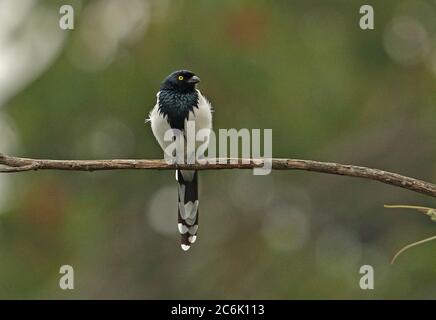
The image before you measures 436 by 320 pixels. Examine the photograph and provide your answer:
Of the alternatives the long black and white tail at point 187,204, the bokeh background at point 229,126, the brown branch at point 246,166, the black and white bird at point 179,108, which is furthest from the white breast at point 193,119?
the bokeh background at point 229,126

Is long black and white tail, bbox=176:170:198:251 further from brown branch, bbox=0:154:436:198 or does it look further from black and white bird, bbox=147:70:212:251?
brown branch, bbox=0:154:436:198

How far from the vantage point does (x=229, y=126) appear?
9641 millimetres

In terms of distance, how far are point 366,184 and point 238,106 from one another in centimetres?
209

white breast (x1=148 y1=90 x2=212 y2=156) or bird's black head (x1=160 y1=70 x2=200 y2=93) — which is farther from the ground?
bird's black head (x1=160 y1=70 x2=200 y2=93)

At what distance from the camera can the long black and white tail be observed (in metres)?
6.35

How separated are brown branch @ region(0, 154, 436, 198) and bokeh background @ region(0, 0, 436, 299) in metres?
5.05

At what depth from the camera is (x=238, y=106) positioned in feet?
32.7

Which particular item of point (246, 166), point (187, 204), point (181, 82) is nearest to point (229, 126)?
point (187, 204)

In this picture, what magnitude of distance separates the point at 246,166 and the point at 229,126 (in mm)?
5163

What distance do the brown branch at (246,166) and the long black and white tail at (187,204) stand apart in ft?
5.69

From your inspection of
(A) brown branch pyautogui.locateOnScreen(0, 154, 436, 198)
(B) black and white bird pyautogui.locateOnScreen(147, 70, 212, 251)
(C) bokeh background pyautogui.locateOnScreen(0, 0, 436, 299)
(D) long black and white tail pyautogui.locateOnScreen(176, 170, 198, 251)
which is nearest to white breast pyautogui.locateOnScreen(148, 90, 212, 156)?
(B) black and white bird pyautogui.locateOnScreen(147, 70, 212, 251)

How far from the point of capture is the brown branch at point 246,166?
4.14 m

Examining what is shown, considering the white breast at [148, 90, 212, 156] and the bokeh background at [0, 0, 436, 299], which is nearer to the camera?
the white breast at [148, 90, 212, 156]

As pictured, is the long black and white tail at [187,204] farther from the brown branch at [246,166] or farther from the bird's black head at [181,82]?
the brown branch at [246,166]
